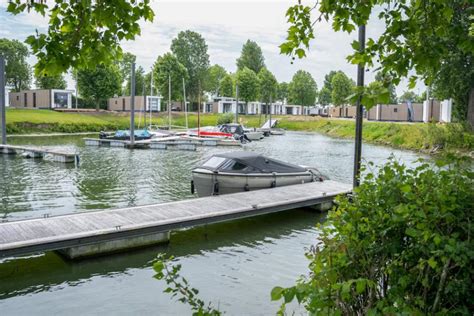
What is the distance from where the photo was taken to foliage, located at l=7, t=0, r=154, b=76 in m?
4.05

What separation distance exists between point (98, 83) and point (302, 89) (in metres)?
51.5

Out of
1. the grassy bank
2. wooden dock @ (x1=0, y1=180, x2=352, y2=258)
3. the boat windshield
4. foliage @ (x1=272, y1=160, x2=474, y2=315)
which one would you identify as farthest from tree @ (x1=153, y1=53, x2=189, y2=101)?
foliage @ (x1=272, y1=160, x2=474, y2=315)

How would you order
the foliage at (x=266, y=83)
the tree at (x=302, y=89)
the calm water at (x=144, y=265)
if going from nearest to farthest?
the calm water at (x=144, y=265), the foliage at (x=266, y=83), the tree at (x=302, y=89)

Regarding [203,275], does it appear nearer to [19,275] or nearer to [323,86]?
[19,275]

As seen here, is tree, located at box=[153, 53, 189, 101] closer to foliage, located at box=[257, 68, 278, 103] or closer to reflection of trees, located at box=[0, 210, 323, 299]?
foliage, located at box=[257, 68, 278, 103]

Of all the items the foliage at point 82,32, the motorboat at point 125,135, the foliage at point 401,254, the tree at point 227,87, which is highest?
the tree at point 227,87

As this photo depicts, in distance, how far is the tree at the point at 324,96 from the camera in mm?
122250

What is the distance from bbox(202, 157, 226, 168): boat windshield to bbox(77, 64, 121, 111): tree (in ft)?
197

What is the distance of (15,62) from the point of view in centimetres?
8075

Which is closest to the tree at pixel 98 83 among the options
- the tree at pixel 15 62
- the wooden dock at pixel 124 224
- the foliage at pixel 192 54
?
the tree at pixel 15 62

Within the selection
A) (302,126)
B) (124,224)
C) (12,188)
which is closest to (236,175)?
(124,224)

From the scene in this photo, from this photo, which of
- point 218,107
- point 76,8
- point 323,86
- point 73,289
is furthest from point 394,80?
point 323,86

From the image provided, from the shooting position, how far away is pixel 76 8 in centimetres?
436

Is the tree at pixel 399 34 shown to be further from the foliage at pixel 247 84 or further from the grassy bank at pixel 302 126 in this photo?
the foliage at pixel 247 84
